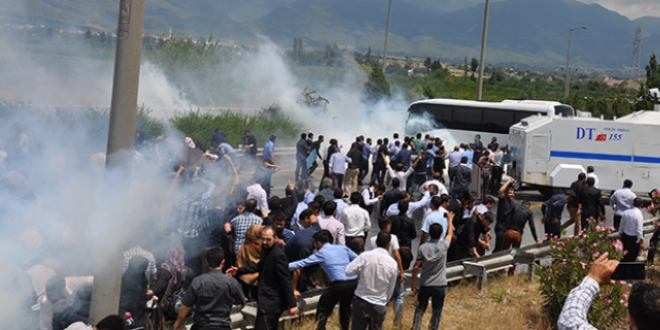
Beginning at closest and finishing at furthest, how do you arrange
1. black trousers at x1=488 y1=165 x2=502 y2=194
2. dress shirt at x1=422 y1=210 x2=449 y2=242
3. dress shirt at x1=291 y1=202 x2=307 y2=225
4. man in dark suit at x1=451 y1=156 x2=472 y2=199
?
dress shirt at x1=422 y1=210 x2=449 y2=242, dress shirt at x1=291 y1=202 x2=307 y2=225, man in dark suit at x1=451 y1=156 x2=472 y2=199, black trousers at x1=488 y1=165 x2=502 y2=194

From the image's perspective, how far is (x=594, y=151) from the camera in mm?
19031

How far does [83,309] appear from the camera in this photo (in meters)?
6.72

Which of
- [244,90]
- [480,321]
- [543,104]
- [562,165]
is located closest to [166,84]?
[244,90]

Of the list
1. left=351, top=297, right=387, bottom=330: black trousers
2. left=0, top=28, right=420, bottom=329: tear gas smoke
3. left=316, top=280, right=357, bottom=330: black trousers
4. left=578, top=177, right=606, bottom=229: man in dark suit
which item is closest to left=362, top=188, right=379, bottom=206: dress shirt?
left=0, top=28, right=420, bottom=329: tear gas smoke


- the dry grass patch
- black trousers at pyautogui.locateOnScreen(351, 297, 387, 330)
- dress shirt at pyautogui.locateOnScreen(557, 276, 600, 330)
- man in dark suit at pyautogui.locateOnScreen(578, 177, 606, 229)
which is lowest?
the dry grass patch

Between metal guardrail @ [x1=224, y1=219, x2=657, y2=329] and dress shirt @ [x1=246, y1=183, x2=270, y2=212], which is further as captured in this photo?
dress shirt @ [x1=246, y1=183, x2=270, y2=212]

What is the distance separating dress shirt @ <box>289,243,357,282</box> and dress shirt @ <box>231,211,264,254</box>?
1.31m

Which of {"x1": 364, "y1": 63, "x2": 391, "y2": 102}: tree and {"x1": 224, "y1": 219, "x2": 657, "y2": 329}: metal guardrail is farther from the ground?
{"x1": 364, "y1": 63, "x2": 391, "y2": 102}: tree

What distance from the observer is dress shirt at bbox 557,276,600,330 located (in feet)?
12.5

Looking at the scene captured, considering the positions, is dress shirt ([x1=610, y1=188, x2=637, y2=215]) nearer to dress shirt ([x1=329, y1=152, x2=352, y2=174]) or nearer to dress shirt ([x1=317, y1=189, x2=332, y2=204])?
dress shirt ([x1=317, y1=189, x2=332, y2=204])

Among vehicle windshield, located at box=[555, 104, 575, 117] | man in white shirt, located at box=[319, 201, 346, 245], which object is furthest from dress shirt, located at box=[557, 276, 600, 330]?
vehicle windshield, located at box=[555, 104, 575, 117]

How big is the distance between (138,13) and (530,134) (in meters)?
15.3

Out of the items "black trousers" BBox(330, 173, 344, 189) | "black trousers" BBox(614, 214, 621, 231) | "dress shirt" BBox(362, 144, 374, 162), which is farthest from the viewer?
"dress shirt" BBox(362, 144, 374, 162)

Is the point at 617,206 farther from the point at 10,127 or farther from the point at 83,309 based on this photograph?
the point at 10,127
